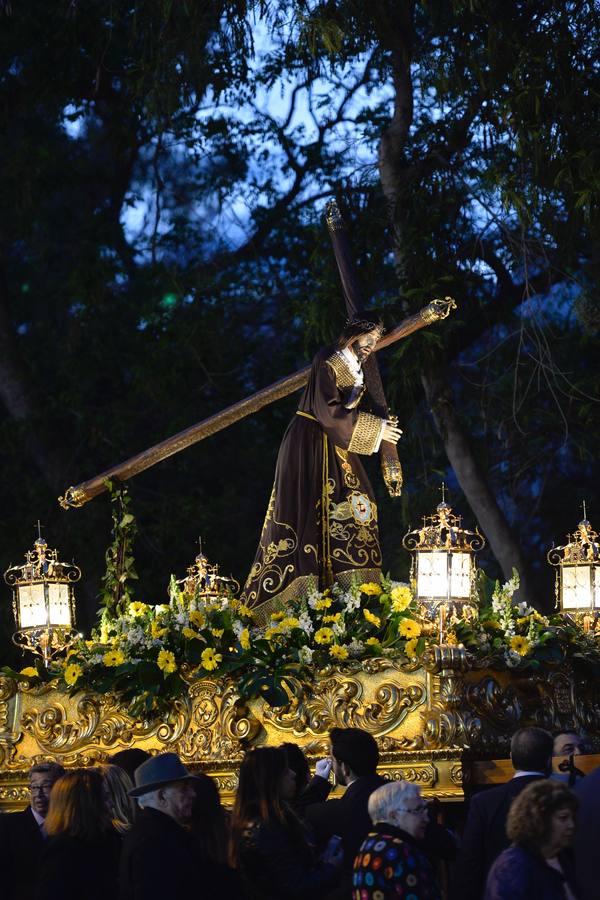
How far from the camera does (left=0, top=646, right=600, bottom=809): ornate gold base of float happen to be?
32.3 feet

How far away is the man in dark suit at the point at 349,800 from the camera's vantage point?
7512 mm

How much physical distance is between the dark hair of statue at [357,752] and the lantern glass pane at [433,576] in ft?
8.81

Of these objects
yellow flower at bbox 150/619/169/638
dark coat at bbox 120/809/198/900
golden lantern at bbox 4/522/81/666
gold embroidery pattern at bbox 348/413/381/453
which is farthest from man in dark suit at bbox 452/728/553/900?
golden lantern at bbox 4/522/81/666

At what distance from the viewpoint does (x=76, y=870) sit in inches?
258

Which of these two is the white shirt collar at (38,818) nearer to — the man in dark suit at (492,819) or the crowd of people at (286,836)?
the crowd of people at (286,836)

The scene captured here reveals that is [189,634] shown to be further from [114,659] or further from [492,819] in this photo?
[492,819]

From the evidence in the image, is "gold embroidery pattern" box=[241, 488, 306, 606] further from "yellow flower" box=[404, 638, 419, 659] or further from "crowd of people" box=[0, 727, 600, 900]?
"crowd of people" box=[0, 727, 600, 900]

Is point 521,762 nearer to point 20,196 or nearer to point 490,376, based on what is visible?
point 490,376

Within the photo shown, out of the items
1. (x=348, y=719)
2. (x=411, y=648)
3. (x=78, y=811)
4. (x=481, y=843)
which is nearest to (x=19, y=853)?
(x=78, y=811)

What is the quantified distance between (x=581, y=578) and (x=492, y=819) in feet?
13.6

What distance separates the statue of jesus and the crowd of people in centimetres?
320

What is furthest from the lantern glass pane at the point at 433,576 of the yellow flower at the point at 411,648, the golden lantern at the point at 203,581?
the golden lantern at the point at 203,581

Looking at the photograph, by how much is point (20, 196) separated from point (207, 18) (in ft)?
18.5

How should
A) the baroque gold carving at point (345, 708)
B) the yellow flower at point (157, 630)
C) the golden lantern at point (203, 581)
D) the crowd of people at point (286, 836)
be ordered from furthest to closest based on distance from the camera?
1. the golden lantern at point (203, 581)
2. the yellow flower at point (157, 630)
3. the baroque gold carving at point (345, 708)
4. the crowd of people at point (286, 836)
